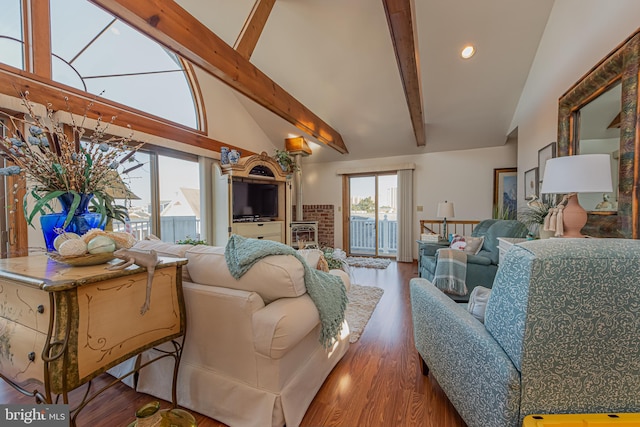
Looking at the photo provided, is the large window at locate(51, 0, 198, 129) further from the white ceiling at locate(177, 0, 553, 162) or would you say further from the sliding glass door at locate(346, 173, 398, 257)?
the sliding glass door at locate(346, 173, 398, 257)

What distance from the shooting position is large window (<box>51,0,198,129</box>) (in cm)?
254

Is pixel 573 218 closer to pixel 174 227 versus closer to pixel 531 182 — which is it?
pixel 531 182

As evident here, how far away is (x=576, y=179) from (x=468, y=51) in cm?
248

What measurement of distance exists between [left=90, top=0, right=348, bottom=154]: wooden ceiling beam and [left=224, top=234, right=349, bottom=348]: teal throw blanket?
1.60 meters

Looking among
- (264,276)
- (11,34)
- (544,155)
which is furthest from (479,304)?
(11,34)

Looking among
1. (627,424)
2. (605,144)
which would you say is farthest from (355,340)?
(605,144)

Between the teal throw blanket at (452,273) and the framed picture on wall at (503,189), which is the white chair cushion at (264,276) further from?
the framed picture on wall at (503,189)

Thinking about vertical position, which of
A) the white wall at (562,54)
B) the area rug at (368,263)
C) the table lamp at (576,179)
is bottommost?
the area rug at (368,263)

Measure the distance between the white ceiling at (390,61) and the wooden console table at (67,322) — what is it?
2.92m

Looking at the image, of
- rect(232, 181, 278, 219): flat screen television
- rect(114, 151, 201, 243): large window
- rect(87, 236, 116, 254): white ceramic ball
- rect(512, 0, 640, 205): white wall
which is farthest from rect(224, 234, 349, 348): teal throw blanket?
rect(232, 181, 278, 219): flat screen television

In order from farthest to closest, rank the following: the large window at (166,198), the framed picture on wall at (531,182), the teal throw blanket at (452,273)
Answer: the large window at (166,198)
the framed picture on wall at (531,182)
the teal throw blanket at (452,273)

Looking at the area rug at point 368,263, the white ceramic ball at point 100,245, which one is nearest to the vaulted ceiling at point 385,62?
the white ceramic ball at point 100,245

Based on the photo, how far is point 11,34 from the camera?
221 cm

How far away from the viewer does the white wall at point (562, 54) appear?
173 centimetres
